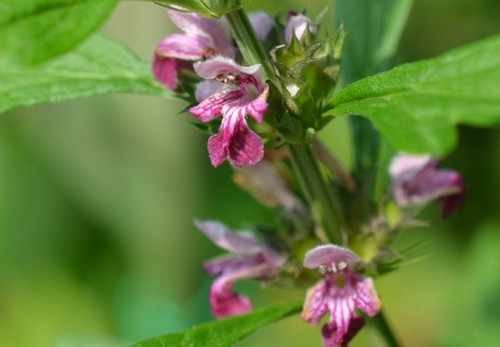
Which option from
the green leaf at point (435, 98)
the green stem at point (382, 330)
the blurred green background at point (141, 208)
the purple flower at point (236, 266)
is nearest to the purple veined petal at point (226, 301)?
the purple flower at point (236, 266)

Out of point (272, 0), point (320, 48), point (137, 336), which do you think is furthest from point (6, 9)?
point (272, 0)

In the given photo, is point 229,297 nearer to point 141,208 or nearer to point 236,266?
point 236,266

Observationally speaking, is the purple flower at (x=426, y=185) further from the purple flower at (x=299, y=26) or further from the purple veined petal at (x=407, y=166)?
the purple flower at (x=299, y=26)

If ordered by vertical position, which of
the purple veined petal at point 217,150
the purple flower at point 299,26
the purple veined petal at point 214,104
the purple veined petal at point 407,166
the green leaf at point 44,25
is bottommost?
the purple veined petal at point 407,166

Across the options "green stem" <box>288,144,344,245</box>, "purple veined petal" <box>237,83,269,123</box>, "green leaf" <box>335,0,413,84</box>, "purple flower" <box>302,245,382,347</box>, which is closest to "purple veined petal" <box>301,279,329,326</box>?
"purple flower" <box>302,245,382,347</box>

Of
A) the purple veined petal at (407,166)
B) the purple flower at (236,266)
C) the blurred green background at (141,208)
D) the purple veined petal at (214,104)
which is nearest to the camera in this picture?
the purple veined petal at (214,104)
